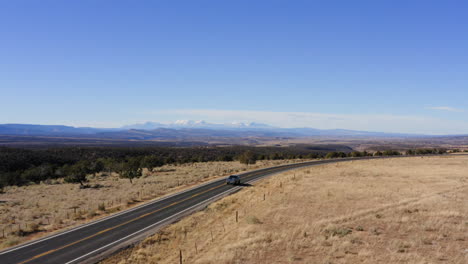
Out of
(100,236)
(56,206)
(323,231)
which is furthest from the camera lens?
(56,206)

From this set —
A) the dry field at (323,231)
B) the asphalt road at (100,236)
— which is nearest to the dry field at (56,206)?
the asphalt road at (100,236)

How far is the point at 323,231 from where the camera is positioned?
16672 millimetres

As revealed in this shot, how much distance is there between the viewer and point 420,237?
1523cm

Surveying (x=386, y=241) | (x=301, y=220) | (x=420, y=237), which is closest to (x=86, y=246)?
(x=301, y=220)

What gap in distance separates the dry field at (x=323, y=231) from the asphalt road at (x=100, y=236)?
1535 mm

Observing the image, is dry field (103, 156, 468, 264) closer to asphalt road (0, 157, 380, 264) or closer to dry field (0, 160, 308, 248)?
asphalt road (0, 157, 380, 264)

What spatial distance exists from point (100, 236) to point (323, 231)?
14705 mm

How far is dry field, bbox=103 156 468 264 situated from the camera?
13.5 m

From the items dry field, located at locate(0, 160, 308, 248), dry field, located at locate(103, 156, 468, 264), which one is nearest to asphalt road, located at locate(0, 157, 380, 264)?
dry field, located at locate(103, 156, 468, 264)

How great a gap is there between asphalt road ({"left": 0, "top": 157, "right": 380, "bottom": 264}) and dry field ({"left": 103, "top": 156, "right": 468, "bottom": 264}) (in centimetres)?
154

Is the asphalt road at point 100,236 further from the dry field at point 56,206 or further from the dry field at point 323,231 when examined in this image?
the dry field at point 56,206

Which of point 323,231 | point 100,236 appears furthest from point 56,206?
point 323,231

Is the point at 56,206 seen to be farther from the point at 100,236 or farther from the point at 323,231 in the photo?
the point at 323,231

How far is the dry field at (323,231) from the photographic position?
13492 mm
